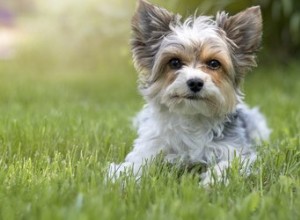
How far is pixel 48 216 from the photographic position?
3117 millimetres

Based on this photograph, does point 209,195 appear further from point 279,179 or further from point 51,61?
point 51,61

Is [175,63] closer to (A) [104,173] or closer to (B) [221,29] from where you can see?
(B) [221,29]

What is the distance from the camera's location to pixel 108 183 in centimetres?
409

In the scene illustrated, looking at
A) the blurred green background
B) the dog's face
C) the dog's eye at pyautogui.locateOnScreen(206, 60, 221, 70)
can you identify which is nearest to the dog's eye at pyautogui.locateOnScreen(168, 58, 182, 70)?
the dog's face

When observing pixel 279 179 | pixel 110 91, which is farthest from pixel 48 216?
pixel 110 91

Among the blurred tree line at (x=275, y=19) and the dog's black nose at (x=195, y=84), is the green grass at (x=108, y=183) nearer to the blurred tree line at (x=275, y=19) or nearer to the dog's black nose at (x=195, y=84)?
the dog's black nose at (x=195, y=84)

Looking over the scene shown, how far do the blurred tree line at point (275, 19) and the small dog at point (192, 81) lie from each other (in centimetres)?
613

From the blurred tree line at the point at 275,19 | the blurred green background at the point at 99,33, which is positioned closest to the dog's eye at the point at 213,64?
the blurred green background at the point at 99,33

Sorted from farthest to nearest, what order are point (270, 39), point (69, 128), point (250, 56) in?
point (270, 39)
point (69, 128)
point (250, 56)

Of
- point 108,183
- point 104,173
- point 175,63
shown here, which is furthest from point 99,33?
point 108,183

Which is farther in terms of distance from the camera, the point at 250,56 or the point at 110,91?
the point at 110,91

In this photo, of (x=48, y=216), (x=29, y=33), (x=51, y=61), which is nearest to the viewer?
(x=48, y=216)

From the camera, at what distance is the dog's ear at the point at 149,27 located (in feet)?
18.4

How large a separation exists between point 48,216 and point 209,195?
1268 mm
